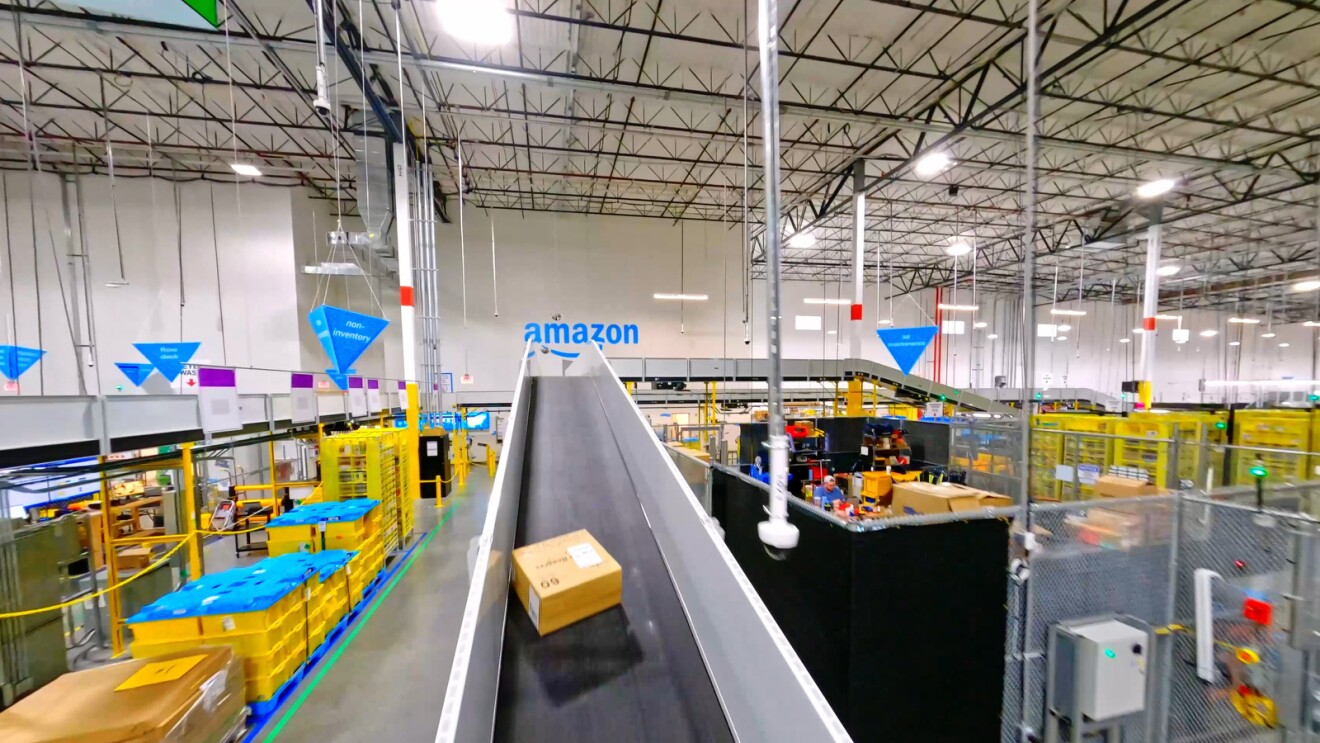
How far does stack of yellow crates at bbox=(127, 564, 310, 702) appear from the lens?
9.61 feet

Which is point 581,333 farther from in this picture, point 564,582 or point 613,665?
point 613,665

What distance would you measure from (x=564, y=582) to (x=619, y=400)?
2.26m

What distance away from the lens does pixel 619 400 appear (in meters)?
4.06

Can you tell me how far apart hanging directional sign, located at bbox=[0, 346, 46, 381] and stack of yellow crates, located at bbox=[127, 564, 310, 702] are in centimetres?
634

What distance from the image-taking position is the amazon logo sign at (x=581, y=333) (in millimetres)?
12656

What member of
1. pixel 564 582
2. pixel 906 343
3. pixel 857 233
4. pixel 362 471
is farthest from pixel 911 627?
pixel 857 233

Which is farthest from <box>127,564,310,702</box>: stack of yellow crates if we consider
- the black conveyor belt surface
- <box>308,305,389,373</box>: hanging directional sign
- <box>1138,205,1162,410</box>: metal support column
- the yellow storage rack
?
<box>1138,205,1162,410</box>: metal support column

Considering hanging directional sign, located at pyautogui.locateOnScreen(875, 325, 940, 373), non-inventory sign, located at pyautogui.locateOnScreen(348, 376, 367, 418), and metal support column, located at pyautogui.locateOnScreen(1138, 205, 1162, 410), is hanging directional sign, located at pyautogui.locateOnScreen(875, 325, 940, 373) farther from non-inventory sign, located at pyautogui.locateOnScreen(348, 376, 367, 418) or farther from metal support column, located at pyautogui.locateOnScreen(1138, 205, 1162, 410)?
metal support column, located at pyautogui.locateOnScreen(1138, 205, 1162, 410)

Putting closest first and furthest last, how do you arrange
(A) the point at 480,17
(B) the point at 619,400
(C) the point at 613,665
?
(C) the point at 613,665, (B) the point at 619,400, (A) the point at 480,17

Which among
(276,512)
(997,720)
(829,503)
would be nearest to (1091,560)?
(997,720)

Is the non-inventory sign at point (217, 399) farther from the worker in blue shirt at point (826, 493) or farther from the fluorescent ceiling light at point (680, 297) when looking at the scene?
the fluorescent ceiling light at point (680, 297)

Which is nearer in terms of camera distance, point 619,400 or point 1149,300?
point 619,400

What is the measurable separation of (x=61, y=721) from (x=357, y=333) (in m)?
3.11

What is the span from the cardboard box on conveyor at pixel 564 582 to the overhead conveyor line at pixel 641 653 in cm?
5
